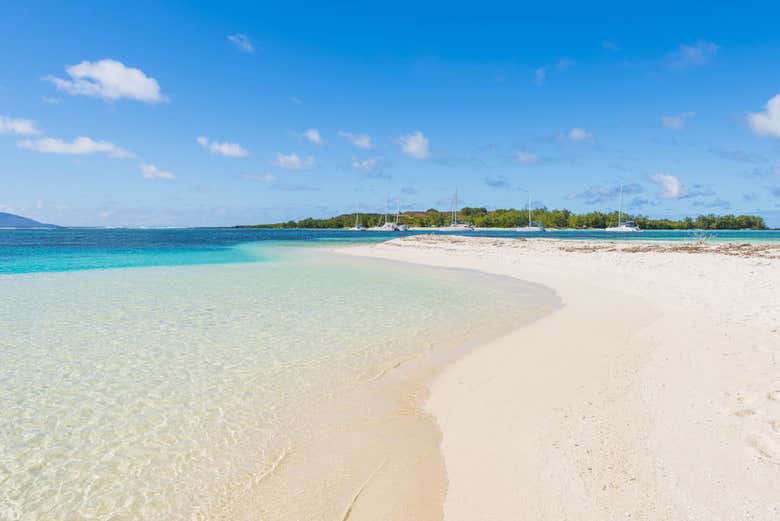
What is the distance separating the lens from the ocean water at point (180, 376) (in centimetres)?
473

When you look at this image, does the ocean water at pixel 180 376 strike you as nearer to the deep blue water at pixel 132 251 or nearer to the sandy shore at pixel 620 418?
the sandy shore at pixel 620 418

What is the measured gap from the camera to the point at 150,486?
15.3 feet

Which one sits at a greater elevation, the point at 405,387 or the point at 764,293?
the point at 764,293

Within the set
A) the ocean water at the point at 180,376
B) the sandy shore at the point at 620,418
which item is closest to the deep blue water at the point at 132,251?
the ocean water at the point at 180,376

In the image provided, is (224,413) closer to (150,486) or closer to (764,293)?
(150,486)

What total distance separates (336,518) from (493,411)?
9.59 ft

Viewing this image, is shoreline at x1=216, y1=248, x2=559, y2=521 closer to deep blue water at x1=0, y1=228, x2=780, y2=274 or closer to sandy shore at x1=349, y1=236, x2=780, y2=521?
sandy shore at x1=349, y1=236, x2=780, y2=521

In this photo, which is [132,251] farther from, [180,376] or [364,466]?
[364,466]

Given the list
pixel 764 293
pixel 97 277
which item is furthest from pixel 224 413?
pixel 97 277

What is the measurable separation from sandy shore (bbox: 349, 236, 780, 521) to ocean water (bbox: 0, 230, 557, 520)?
2074mm

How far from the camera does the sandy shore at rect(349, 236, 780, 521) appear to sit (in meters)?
3.90

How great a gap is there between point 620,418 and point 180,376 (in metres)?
7.28

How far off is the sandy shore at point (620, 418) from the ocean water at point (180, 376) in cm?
207

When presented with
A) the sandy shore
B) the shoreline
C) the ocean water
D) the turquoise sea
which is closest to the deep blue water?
the ocean water
